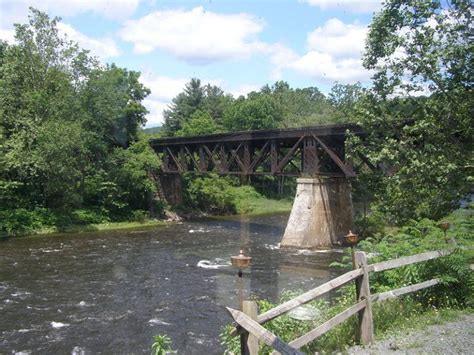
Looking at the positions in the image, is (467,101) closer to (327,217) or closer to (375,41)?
(375,41)

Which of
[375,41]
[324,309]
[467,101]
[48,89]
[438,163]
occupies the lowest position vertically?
[324,309]

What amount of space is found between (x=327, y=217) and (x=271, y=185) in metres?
45.0

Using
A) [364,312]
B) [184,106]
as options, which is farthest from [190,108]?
[364,312]

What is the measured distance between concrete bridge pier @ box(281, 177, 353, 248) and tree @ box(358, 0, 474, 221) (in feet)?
Result: 48.3

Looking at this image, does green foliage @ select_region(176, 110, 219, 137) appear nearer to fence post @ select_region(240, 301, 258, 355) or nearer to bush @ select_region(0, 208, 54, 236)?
bush @ select_region(0, 208, 54, 236)

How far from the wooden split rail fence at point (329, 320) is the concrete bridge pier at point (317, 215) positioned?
20.7m

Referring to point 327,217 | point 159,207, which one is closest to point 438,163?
point 327,217

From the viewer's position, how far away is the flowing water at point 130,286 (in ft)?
44.3

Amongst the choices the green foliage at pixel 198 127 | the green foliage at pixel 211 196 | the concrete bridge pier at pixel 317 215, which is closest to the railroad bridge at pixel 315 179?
the concrete bridge pier at pixel 317 215

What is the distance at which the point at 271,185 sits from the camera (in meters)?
76.7

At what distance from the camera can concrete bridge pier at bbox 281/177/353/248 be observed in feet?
100

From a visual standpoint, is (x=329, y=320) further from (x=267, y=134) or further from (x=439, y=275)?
(x=267, y=134)

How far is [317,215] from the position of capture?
31.2 meters

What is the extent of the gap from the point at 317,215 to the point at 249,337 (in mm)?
25534
